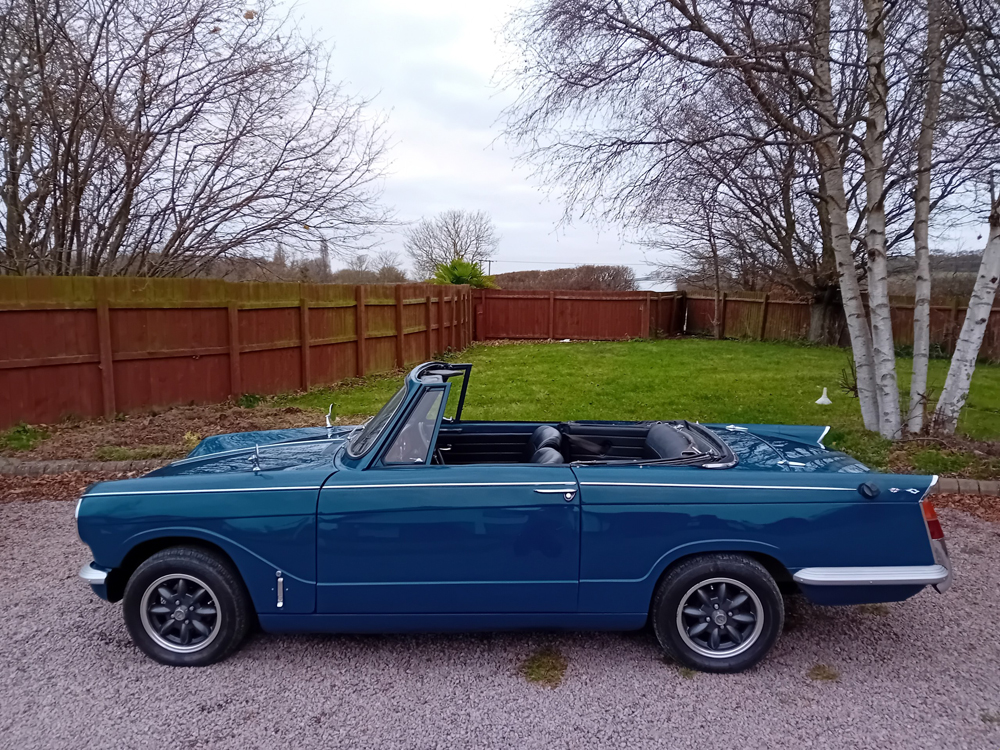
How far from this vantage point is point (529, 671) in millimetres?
3471

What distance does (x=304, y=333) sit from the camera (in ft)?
38.0

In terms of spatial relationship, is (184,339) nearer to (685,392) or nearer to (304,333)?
(304,333)

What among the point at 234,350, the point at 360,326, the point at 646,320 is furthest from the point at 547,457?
the point at 646,320

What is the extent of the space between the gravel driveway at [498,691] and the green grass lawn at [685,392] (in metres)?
3.87

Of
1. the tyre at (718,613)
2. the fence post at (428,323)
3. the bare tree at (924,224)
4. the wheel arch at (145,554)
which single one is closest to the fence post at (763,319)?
the fence post at (428,323)

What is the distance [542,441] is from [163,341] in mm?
7320

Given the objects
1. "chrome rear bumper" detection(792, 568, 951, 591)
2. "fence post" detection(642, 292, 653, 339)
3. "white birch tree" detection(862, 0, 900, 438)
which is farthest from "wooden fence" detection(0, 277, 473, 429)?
"fence post" detection(642, 292, 653, 339)

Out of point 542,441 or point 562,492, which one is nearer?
point 562,492

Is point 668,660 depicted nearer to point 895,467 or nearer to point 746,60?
point 895,467

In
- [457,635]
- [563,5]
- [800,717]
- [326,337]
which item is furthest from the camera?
[326,337]

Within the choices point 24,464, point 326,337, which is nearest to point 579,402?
point 326,337

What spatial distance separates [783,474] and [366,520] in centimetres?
206

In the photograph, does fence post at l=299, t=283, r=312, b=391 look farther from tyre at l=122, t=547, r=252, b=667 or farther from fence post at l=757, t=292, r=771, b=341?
fence post at l=757, t=292, r=771, b=341

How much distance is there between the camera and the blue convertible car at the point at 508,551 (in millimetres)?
3365
